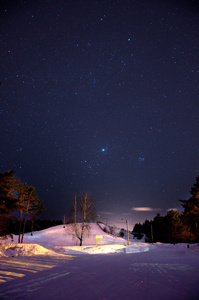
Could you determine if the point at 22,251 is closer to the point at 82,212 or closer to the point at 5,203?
the point at 5,203

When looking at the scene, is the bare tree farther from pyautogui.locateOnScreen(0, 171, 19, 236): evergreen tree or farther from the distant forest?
pyautogui.locateOnScreen(0, 171, 19, 236): evergreen tree

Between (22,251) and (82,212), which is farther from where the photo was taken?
(82,212)

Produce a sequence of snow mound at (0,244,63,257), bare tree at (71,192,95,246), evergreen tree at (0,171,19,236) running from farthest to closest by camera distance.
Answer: bare tree at (71,192,95,246)
evergreen tree at (0,171,19,236)
snow mound at (0,244,63,257)

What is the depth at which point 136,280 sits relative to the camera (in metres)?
7.80

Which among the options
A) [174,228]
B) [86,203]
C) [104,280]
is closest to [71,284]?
[104,280]

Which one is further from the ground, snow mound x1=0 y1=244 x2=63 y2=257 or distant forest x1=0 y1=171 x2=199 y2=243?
distant forest x1=0 y1=171 x2=199 y2=243

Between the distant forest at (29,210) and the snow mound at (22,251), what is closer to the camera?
the snow mound at (22,251)

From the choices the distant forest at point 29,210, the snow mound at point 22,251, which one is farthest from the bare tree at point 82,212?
the snow mound at point 22,251

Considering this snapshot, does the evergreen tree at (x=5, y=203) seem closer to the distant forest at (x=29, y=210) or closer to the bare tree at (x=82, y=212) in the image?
the distant forest at (x=29, y=210)

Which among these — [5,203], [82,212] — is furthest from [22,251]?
[82,212]

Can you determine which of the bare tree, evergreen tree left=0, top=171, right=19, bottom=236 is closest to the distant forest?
evergreen tree left=0, top=171, right=19, bottom=236

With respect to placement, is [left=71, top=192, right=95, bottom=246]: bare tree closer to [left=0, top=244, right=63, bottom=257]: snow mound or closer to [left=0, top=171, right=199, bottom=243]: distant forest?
[left=0, top=171, right=199, bottom=243]: distant forest

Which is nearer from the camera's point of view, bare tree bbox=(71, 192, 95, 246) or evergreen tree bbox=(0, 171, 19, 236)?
evergreen tree bbox=(0, 171, 19, 236)

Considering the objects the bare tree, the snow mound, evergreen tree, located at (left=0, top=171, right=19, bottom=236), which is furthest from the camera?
the bare tree
